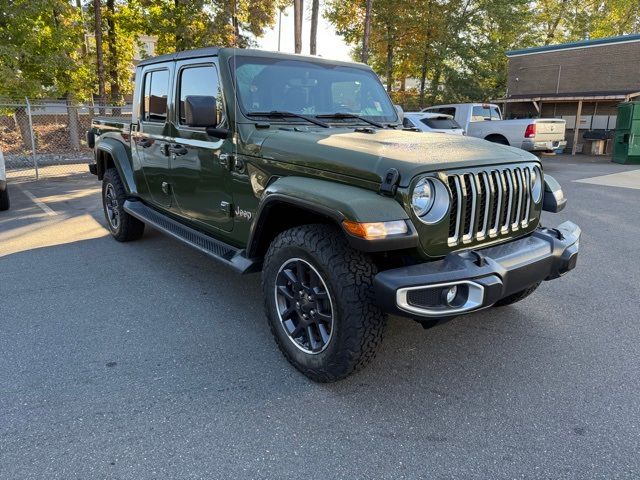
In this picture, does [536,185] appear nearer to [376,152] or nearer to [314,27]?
[376,152]

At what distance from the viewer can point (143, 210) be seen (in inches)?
198

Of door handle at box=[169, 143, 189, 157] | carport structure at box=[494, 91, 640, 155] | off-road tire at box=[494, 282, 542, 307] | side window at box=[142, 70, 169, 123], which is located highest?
carport structure at box=[494, 91, 640, 155]

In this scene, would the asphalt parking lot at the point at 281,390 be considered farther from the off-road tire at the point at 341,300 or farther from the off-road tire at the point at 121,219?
the off-road tire at the point at 121,219

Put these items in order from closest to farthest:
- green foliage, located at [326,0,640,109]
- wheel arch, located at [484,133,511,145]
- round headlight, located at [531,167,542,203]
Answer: round headlight, located at [531,167,542,203]
wheel arch, located at [484,133,511,145]
green foliage, located at [326,0,640,109]

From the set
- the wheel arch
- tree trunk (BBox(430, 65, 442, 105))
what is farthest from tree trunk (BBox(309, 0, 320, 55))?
tree trunk (BBox(430, 65, 442, 105))

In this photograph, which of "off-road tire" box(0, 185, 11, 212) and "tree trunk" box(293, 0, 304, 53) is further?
"tree trunk" box(293, 0, 304, 53)

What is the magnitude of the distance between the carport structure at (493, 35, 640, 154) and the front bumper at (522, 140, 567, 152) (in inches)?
235

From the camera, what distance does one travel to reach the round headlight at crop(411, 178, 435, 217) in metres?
2.50

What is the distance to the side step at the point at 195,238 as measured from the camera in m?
3.31

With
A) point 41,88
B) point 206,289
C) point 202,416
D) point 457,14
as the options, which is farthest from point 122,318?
point 457,14

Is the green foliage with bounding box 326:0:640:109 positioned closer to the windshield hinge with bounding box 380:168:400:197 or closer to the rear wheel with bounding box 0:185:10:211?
the rear wheel with bounding box 0:185:10:211

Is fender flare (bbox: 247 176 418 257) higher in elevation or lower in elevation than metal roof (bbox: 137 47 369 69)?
lower

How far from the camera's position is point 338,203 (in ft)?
8.05

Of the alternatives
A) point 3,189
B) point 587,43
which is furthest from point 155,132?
point 587,43
